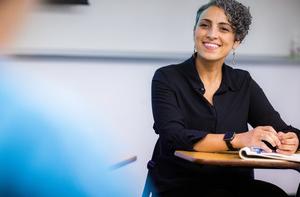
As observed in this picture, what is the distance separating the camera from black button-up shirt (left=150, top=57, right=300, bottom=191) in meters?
1.92

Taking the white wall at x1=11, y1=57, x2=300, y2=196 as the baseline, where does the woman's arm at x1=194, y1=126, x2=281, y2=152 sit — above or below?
above

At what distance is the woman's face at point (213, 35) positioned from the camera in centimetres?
210

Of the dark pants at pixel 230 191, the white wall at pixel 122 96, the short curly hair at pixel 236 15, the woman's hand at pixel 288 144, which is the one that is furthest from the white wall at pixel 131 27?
the woman's hand at pixel 288 144

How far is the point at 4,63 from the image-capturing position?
57 cm

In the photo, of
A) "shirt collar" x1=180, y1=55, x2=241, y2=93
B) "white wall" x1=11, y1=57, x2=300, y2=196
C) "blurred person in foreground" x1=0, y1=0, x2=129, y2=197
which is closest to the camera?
"blurred person in foreground" x1=0, y1=0, x2=129, y2=197

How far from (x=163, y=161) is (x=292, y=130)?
586 mm

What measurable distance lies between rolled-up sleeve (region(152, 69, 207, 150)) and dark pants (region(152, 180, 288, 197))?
18 centimetres

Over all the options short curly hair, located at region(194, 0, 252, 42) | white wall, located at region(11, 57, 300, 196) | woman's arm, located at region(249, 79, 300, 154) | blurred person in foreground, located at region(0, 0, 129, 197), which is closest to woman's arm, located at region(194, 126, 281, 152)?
woman's arm, located at region(249, 79, 300, 154)

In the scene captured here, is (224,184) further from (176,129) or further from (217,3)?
(217,3)

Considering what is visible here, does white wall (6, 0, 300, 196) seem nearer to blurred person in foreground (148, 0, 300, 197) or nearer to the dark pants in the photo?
blurred person in foreground (148, 0, 300, 197)

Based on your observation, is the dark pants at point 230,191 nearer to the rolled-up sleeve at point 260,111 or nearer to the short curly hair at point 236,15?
the rolled-up sleeve at point 260,111

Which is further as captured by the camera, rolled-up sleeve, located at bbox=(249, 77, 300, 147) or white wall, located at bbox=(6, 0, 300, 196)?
white wall, located at bbox=(6, 0, 300, 196)

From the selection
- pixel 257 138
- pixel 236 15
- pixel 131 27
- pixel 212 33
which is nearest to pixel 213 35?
pixel 212 33

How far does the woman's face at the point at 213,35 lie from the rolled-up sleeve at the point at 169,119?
9.2 inches
